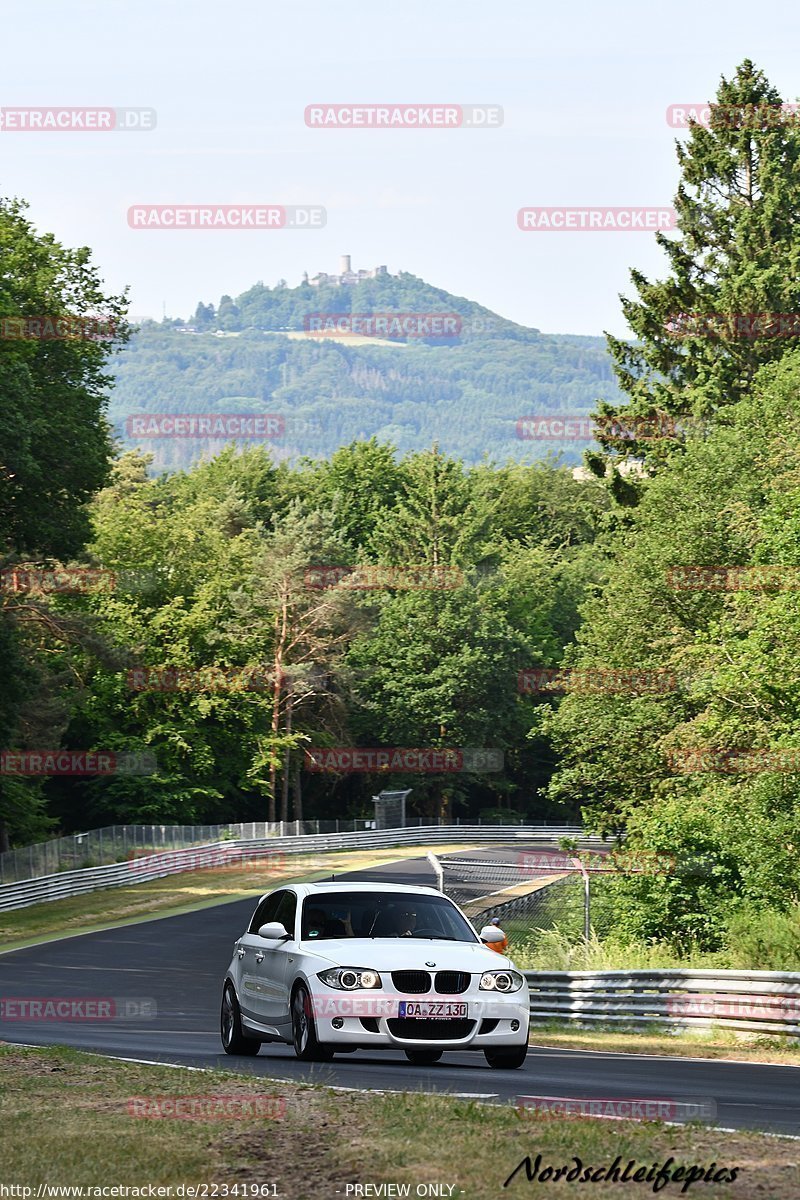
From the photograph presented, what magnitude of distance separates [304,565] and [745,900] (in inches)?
2606

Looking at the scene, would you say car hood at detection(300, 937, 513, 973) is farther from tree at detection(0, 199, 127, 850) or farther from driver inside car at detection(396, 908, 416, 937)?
tree at detection(0, 199, 127, 850)

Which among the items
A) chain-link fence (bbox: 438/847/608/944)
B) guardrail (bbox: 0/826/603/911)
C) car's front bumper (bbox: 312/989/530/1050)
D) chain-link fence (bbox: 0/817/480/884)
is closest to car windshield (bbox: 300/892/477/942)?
car's front bumper (bbox: 312/989/530/1050)

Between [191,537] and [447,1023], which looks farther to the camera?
[191,537]

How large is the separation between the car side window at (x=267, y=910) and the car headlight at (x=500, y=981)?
7.89 ft

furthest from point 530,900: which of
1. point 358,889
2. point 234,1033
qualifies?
point 358,889

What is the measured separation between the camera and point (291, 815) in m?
98.2

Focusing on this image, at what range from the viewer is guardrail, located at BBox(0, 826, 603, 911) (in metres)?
53.9

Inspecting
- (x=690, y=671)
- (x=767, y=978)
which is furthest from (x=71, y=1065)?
(x=690, y=671)

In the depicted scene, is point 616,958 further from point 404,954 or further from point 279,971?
point 404,954

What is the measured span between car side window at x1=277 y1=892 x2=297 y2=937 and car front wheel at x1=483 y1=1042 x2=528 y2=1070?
194 centimetres

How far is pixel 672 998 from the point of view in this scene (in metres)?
21.8

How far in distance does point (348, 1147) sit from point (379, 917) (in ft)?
20.7

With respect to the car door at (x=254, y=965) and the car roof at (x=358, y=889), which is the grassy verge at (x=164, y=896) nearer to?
the car door at (x=254, y=965)

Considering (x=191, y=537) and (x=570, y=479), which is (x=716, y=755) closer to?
(x=191, y=537)
